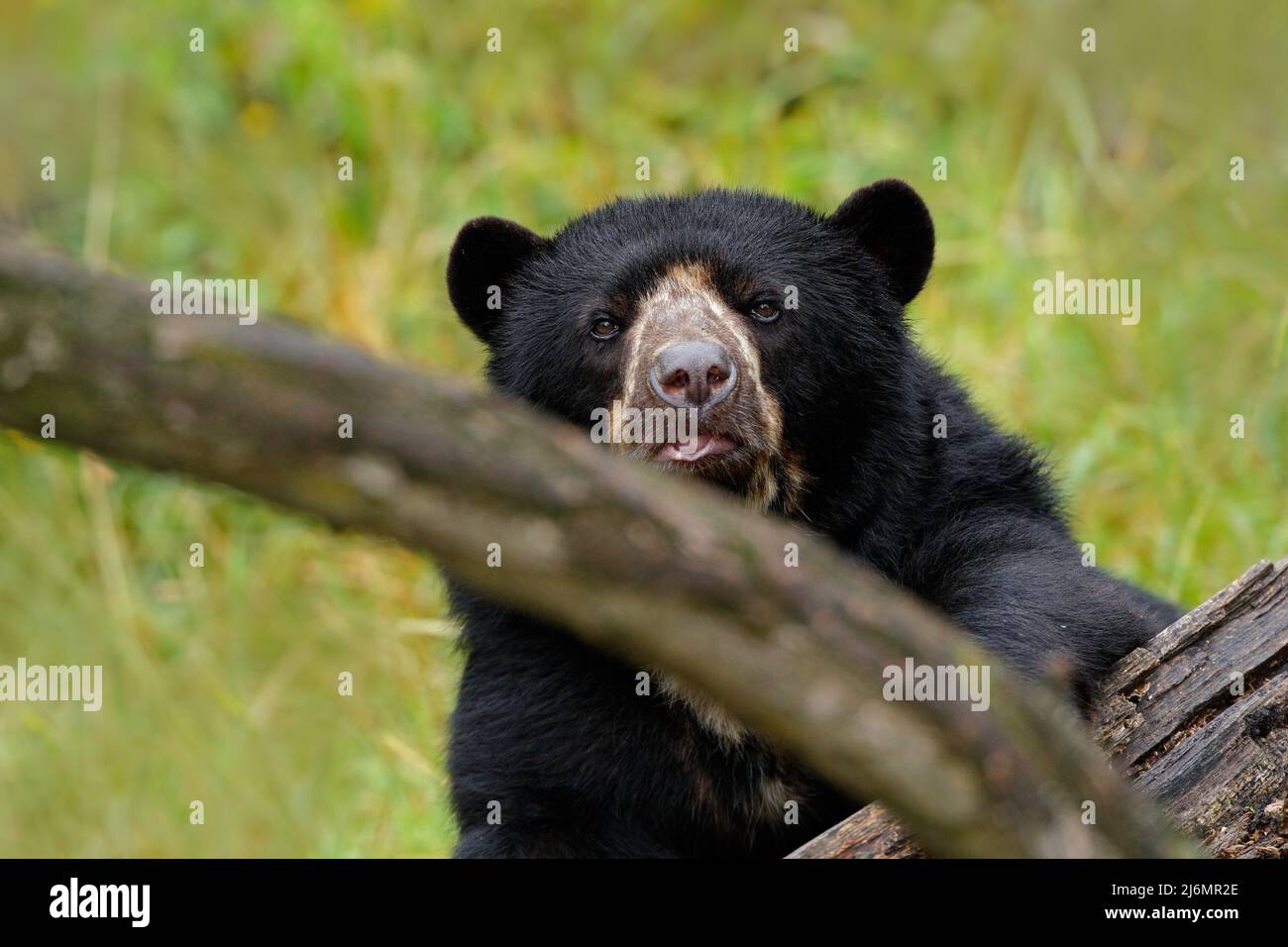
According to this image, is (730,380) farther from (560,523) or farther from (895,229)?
(560,523)

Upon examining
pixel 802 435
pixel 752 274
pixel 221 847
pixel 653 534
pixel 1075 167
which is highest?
pixel 1075 167

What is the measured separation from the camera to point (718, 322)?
4777mm

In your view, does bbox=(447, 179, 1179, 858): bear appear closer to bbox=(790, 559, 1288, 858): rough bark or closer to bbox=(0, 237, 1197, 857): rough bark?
bbox=(790, 559, 1288, 858): rough bark

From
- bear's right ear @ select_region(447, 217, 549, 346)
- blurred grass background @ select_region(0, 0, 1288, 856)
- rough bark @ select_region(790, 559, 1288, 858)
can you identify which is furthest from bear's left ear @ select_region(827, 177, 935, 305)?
blurred grass background @ select_region(0, 0, 1288, 856)

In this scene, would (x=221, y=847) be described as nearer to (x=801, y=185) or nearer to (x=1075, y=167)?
(x=801, y=185)

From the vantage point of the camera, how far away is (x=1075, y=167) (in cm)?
1010

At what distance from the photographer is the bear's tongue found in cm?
453

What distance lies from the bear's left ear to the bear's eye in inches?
36.7

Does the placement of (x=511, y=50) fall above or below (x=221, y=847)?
above

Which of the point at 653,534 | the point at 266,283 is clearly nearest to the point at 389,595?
the point at 266,283

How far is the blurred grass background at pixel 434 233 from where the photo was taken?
24.8 feet

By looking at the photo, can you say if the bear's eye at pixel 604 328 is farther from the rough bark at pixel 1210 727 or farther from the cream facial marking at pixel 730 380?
the rough bark at pixel 1210 727

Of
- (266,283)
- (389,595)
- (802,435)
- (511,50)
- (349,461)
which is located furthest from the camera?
(511,50)

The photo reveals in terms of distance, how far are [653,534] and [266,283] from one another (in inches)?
320
